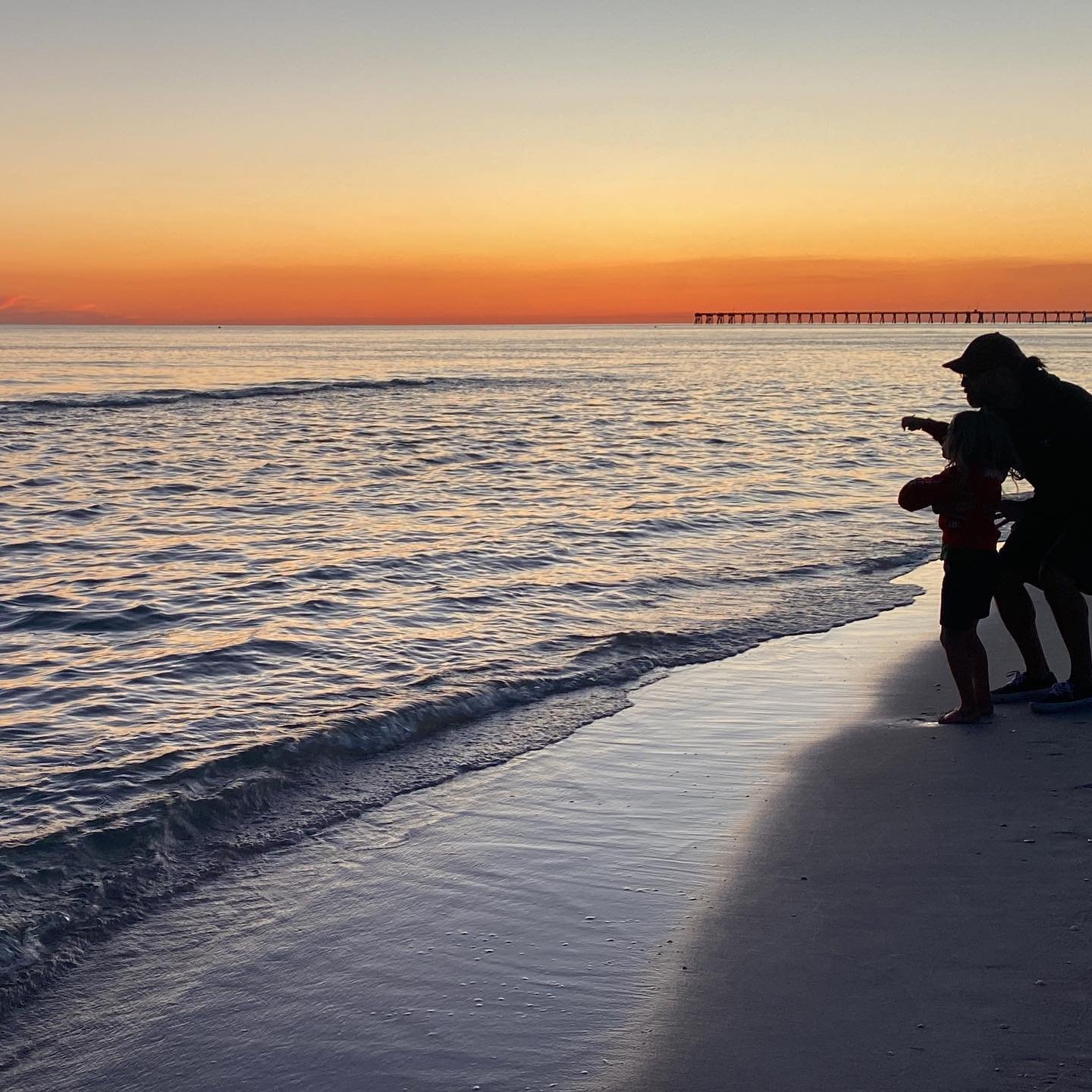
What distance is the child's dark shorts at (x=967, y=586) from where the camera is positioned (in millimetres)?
6035

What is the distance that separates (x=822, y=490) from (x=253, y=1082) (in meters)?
15.5

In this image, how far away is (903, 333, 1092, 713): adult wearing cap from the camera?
5.89m

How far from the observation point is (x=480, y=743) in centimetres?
640

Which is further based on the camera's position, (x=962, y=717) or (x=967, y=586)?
(x=962, y=717)

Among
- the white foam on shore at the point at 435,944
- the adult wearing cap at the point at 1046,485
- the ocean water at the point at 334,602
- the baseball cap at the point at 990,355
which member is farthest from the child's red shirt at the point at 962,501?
the ocean water at the point at 334,602

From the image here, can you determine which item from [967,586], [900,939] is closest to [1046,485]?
[967,586]

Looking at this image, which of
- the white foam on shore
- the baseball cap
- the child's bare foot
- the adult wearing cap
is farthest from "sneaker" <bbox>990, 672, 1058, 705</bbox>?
the baseball cap

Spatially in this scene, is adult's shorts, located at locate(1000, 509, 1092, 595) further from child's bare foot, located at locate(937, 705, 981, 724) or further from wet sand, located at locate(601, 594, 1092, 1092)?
wet sand, located at locate(601, 594, 1092, 1092)

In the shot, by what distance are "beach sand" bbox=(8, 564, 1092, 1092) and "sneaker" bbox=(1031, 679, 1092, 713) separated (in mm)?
141

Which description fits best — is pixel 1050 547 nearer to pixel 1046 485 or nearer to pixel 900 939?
pixel 1046 485

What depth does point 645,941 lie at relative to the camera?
388 cm

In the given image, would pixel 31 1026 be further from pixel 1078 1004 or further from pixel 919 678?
pixel 919 678

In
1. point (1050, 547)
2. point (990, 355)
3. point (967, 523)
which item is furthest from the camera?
point (1050, 547)

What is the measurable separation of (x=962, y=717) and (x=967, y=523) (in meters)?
1.03
